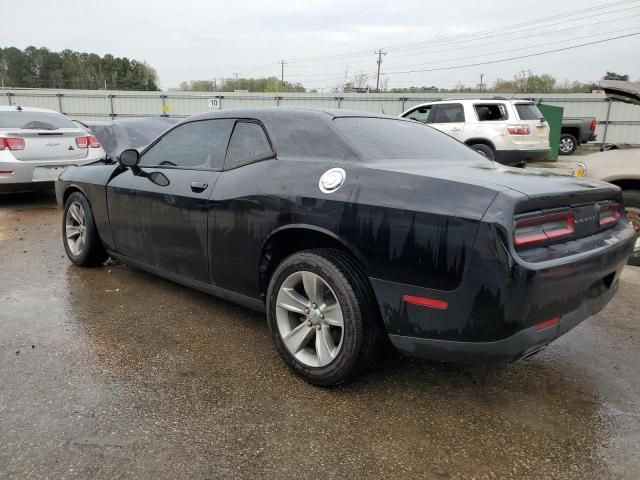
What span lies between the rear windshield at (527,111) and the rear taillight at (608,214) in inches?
337

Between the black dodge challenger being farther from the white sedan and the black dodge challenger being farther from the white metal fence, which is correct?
the white metal fence

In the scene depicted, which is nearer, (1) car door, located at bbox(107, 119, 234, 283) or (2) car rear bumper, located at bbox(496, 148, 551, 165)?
(1) car door, located at bbox(107, 119, 234, 283)

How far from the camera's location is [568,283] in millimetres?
2217

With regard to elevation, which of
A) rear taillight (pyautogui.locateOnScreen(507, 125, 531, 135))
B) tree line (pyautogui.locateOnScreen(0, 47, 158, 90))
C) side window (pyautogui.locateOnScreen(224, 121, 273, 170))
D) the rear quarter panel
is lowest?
the rear quarter panel

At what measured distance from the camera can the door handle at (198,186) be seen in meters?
3.25

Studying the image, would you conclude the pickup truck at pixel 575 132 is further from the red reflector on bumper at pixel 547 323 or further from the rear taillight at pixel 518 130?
the red reflector on bumper at pixel 547 323

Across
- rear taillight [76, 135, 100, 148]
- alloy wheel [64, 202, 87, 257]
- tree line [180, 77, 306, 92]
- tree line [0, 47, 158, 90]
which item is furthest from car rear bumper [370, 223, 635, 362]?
tree line [0, 47, 158, 90]

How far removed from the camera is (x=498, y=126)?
10508 mm

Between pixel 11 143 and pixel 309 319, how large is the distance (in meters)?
6.51

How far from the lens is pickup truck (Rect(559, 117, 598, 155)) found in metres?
17.9

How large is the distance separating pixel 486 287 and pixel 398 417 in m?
0.85

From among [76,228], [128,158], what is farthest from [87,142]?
[128,158]

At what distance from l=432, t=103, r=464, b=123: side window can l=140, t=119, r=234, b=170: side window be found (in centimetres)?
845

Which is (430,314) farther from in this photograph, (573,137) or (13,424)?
(573,137)
